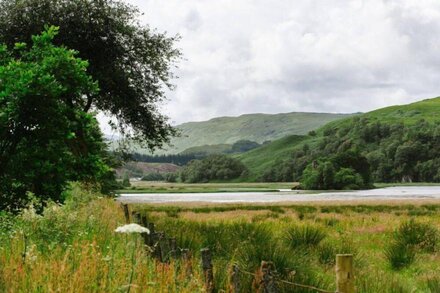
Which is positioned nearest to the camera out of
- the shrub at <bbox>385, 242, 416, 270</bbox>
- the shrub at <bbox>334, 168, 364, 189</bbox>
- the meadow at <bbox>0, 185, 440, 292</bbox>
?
the meadow at <bbox>0, 185, 440, 292</bbox>

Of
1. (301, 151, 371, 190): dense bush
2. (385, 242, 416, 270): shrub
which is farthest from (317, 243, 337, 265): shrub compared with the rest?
(301, 151, 371, 190): dense bush

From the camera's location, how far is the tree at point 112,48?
127ft

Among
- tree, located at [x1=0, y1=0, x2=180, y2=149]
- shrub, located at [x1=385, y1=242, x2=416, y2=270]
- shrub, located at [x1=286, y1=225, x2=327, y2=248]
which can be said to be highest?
tree, located at [x1=0, y1=0, x2=180, y2=149]

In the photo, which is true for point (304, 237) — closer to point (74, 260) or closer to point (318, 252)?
point (318, 252)

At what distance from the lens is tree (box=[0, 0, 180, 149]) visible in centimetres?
3884

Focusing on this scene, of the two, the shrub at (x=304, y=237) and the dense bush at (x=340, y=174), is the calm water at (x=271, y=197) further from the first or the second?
the shrub at (x=304, y=237)

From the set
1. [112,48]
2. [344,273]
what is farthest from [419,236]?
[112,48]

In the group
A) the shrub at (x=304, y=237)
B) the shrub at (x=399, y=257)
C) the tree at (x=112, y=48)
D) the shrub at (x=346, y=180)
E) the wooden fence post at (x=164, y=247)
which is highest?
the tree at (x=112, y=48)

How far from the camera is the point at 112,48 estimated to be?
4056 cm

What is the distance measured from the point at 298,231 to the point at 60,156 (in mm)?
7918

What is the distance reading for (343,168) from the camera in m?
149

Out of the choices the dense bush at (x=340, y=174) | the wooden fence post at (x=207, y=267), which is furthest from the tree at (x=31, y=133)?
the dense bush at (x=340, y=174)

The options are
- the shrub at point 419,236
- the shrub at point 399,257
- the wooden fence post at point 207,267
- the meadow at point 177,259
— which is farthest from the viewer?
the shrub at point 419,236

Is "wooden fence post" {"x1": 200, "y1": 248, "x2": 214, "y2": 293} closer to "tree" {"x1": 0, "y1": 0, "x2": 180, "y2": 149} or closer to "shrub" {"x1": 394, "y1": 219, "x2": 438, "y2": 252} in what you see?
"shrub" {"x1": 394, "y1": 219, "x2": 438, "y2": 252}
